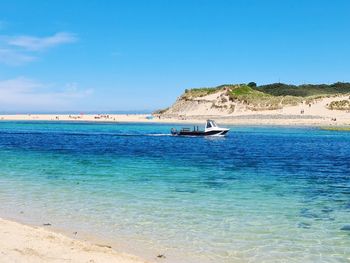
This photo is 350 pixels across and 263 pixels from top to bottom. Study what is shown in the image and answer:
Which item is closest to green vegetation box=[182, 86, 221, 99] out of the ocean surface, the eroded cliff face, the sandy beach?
the eroded cliff face

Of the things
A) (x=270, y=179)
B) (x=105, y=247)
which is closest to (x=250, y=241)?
(x=105, y=247)

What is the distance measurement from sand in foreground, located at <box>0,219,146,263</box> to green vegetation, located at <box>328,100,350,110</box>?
10483 centimetres

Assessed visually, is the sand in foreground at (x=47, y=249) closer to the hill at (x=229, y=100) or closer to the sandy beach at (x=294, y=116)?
the sandy beach at (x=294, y=116)

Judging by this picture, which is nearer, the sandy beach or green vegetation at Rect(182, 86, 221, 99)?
the sandy beach

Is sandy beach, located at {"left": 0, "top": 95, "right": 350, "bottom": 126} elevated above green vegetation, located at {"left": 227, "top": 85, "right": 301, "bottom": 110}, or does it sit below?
below

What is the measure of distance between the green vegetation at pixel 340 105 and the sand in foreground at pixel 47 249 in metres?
105

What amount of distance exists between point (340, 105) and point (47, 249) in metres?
107

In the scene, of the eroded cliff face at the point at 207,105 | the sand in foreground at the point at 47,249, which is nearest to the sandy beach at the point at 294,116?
the eroded cliff face at the point at 207,105

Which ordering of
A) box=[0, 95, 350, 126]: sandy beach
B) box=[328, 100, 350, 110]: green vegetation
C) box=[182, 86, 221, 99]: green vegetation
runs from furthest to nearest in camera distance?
1. box=[182, 86, 221, 99]: green vegetation
2. box=[328, 100, 350, 110]: green vegetation
3. box=[0, 95, 350, 126]: sandy beach

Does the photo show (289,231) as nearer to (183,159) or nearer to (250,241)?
(250,241)

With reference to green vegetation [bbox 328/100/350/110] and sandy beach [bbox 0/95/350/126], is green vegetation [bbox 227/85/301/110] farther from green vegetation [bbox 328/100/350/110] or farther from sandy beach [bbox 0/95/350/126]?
green vegetation [bbox 328/100/350/110]

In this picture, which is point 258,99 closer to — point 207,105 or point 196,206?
point 207,105

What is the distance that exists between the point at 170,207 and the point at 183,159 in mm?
18937

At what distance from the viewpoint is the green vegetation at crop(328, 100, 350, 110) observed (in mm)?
109387
